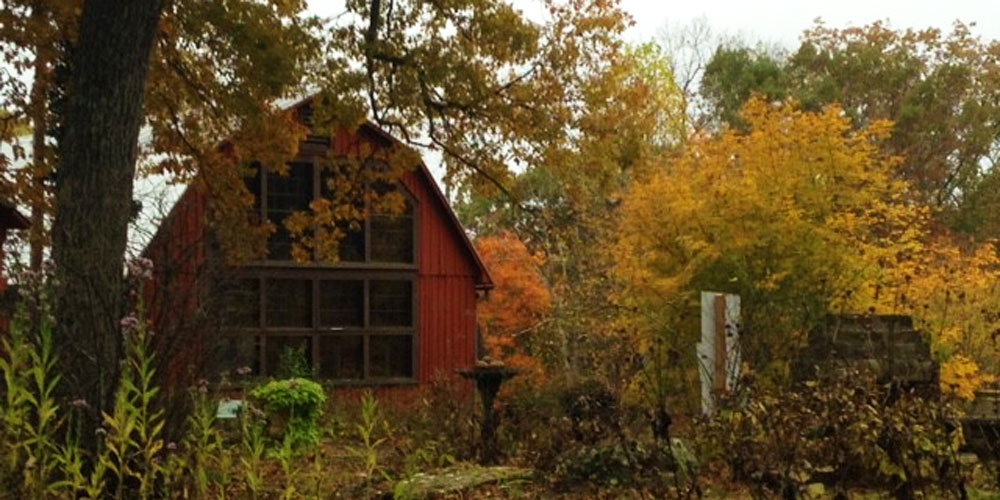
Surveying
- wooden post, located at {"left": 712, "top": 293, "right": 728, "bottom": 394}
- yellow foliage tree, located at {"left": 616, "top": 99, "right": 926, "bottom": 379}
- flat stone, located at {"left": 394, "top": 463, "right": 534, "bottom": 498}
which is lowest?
flat stone, located at {"left": 394, "top": 463, "right": 534, "bottom": 498}

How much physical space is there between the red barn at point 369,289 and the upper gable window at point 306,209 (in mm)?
18

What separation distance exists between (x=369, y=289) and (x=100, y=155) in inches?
539

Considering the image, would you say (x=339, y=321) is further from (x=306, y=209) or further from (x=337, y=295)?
(x=306, y=209)

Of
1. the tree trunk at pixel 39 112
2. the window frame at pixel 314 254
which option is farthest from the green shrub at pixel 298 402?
the window frame at pixel 314 254

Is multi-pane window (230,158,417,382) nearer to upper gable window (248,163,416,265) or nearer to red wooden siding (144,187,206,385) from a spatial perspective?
upper gable window (248,163,416,265)

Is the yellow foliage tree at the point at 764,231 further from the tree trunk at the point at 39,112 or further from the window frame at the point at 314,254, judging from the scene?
the tree trunk at the point at 39,112

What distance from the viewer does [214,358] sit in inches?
349

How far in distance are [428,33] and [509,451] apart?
18.6ft

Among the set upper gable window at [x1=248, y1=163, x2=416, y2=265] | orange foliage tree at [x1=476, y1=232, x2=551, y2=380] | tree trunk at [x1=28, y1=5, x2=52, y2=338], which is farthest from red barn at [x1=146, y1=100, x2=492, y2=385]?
orange foliage tree at [x1=476, y1=232, x2=551, y2=380]

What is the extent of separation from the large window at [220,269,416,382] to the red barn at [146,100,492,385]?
2 cm

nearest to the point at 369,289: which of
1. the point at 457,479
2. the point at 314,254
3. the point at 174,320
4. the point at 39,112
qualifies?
the point at 314,254

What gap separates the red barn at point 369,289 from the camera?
2209cm

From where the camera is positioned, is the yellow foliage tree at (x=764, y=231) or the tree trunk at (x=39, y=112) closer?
the tree trunk at (x=39, y=112)

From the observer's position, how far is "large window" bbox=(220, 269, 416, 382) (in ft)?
72.2
